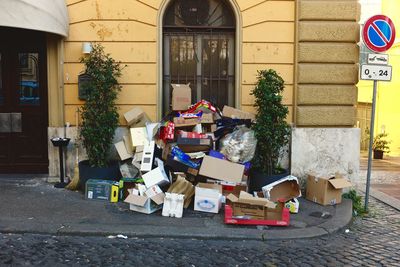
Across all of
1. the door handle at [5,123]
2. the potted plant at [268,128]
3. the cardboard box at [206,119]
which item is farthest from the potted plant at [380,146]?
the door handle at [5,123]

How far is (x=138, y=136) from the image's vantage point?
291 inches

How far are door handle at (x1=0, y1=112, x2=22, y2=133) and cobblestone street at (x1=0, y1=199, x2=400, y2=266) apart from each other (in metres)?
3.24

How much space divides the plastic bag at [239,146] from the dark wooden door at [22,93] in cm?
346

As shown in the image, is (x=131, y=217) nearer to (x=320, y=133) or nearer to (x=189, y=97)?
(x=189, y=97)

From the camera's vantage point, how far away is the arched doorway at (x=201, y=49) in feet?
26.2

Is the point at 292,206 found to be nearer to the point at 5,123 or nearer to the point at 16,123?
the point at 16,123

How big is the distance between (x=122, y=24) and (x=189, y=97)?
5.66 feet

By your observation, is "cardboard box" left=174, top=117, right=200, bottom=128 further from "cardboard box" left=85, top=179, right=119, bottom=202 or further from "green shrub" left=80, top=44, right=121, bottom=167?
"cardboard box" left=85, top=179, right=119, bottom=202

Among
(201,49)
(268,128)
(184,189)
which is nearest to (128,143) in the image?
(184,189)

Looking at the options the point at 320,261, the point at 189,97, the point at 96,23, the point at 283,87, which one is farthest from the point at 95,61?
the point at 320,261

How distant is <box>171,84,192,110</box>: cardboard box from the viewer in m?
7.59

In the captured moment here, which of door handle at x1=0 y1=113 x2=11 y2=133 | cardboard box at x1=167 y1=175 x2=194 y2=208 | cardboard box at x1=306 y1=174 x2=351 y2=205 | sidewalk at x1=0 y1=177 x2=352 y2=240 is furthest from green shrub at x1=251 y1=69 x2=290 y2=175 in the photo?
door handle at x1=0 y1=113 x2=11 y2=133

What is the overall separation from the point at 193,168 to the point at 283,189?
55.7 inches

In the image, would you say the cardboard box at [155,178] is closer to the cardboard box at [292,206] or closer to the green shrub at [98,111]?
the green shrub at [98,111]
